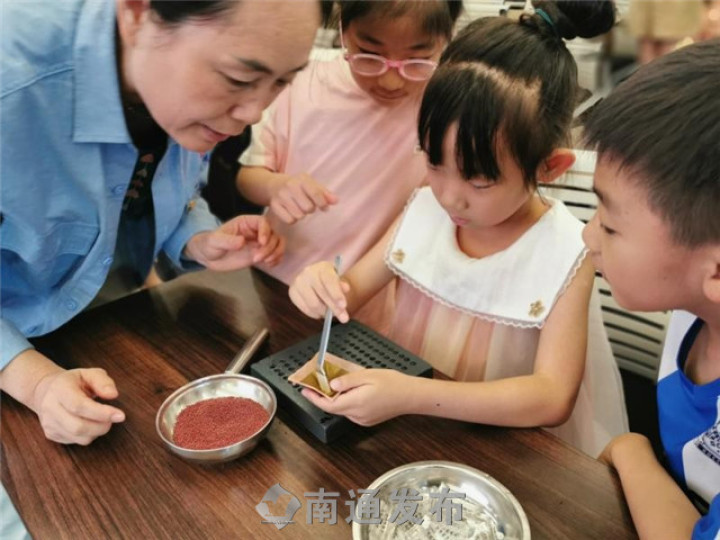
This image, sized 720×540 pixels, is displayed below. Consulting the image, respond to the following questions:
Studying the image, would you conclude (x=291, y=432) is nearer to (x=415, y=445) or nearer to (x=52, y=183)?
(x=415, y=445)

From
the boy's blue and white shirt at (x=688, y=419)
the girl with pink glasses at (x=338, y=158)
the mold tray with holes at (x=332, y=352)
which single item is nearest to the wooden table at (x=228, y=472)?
the mold tray with holes at (x=332, y=352)

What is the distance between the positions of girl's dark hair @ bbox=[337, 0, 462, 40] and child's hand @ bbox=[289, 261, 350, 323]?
0.57 meters

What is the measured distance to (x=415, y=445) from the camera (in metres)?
0.87

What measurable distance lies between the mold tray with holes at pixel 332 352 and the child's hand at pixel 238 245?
0.99 feet

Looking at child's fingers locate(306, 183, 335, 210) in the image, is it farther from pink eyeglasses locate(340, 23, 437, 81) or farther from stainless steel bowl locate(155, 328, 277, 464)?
stainless steel bowl locate(155, 328, 277, 464)

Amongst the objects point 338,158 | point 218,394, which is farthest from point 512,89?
point 218,394

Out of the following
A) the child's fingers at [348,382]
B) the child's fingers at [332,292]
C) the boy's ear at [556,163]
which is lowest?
the child's fingers at [332,292]

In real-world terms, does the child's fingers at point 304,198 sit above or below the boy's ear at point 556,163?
below

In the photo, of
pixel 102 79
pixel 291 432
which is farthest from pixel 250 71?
pixel 291 432

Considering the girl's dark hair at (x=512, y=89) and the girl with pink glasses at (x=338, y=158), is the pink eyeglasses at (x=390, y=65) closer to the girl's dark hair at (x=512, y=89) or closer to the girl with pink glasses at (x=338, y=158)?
the girl with pink glasses at (x=338, y=158)

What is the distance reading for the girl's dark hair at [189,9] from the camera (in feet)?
2.48

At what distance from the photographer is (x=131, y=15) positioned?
32.9 inches

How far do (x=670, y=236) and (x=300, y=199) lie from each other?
0.81 m

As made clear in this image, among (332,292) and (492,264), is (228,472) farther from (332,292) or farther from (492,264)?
(492,264)
